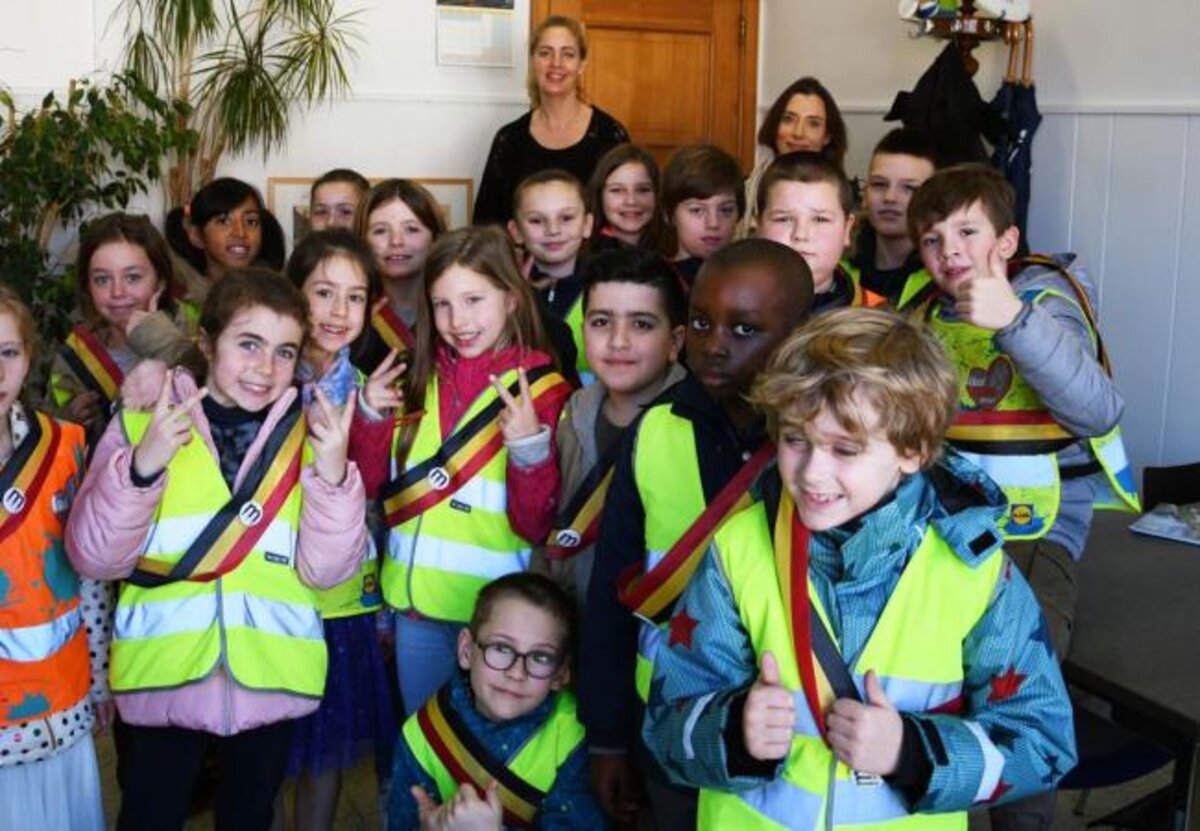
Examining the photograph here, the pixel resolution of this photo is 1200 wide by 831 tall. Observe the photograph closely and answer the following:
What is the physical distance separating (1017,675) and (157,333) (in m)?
1.94

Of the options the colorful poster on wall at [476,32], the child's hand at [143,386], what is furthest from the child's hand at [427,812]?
the colorful poster on wall at [476,32]

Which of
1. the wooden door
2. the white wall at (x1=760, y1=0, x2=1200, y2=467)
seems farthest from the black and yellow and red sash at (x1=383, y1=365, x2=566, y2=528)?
the wooden door

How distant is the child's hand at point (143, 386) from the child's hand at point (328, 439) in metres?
0.29

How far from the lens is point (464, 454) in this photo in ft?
8.00

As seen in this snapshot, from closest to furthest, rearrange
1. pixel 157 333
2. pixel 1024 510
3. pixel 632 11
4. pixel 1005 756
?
pixel 1005 756, pixel 1024 510, pixel 157 333, pixel 632 11

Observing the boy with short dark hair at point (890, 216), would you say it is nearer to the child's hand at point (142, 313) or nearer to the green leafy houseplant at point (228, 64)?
the child's hand at point (142, 313)

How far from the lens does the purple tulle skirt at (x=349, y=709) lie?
251 cm

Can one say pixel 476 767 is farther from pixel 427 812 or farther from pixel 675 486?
pixel 675 486

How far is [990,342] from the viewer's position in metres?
2.20

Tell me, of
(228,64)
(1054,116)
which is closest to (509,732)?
(1054,116)

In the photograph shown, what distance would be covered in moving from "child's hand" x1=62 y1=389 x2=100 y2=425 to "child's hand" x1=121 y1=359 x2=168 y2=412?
0.52 m

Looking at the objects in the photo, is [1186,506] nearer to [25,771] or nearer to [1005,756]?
[1005,756]

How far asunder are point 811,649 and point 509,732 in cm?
82

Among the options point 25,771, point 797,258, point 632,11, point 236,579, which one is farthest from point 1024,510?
point 632,11
